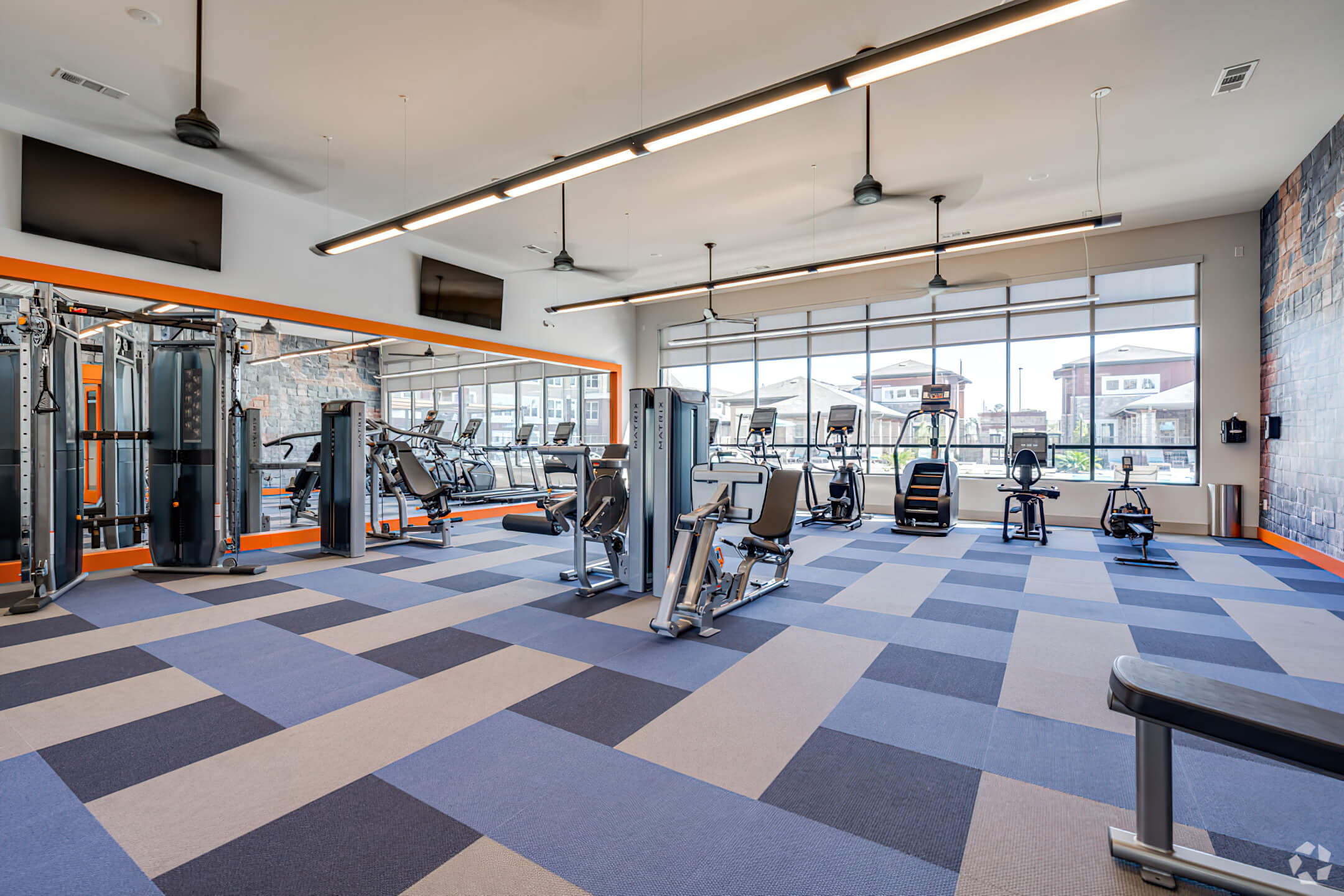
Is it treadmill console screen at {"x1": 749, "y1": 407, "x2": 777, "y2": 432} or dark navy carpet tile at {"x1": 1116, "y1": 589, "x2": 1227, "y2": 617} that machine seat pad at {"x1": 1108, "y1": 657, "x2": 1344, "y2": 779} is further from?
treadmill console screen at {"x1": 749, "y1": 407, "x2": 777, "y2": 432}

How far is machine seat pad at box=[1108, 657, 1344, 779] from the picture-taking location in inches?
53.2

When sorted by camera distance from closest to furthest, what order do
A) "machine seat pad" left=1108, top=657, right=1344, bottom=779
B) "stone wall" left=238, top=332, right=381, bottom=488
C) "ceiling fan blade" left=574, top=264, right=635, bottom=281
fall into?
"machine seat pad" left=1108, top=657, right=1344, bottom=779 → "stone wall" left=238, top=332, right=381, bottom=488 → "ceiling fan blade" left=574, top=264, right=635, bottom=281

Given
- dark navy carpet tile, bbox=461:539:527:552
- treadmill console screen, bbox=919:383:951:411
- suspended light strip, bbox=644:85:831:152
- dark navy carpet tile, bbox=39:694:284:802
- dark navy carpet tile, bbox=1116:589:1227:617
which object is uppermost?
suspended light strip, bbox=644:85:831:152

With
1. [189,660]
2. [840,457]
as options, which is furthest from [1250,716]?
[840,457]

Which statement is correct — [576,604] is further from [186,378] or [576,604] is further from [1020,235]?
[1020,235]

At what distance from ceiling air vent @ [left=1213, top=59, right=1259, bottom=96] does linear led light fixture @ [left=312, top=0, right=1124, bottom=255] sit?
244 cm

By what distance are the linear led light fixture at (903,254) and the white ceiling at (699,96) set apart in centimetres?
72

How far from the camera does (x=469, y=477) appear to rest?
10.6 m

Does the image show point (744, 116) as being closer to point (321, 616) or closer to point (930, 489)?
point (321, 616)

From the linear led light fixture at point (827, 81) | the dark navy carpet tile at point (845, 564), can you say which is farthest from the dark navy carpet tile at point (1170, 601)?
the linear led light fixture at point (827, 81)

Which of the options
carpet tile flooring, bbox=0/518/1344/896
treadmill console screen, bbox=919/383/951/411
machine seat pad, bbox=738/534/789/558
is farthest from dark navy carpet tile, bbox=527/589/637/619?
treadmill console screen, bbox=919/383/951/411

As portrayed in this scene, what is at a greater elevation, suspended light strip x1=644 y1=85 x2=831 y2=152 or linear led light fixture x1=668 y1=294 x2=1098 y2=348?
linear led light fixture x1=668 y1=294 x2=1098 y2=348

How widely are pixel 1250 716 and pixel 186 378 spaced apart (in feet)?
23.2

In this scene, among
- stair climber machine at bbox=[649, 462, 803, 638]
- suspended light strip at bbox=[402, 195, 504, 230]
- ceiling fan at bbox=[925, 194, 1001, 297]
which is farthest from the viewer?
ceiling fan at bbox=[925, 194, 1001, 297]
